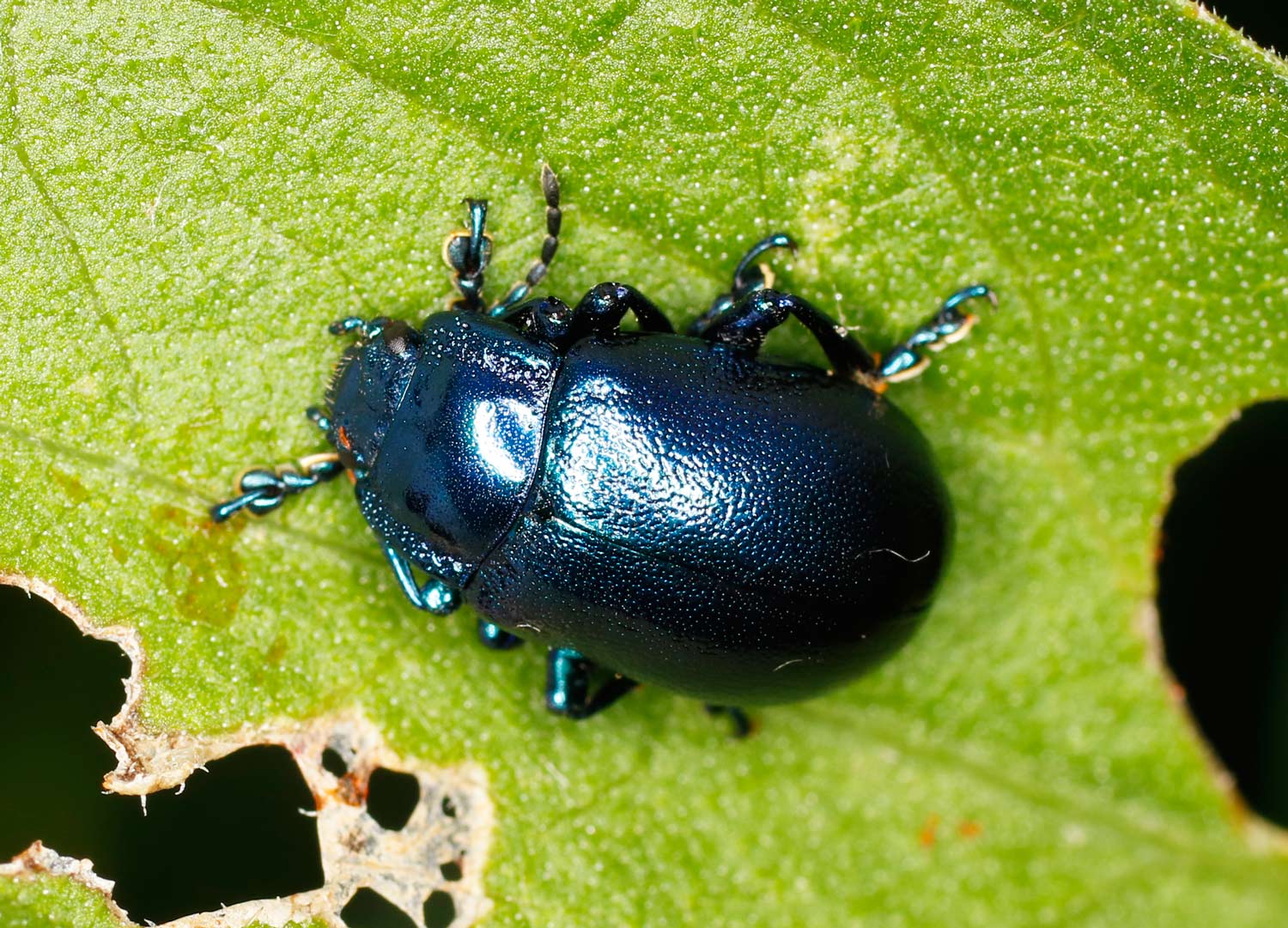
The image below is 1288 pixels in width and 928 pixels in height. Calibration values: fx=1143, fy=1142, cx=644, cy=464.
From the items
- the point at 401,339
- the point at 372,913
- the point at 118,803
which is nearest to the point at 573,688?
the point at 372,913

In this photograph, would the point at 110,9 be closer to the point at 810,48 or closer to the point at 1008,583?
the point at 810,48

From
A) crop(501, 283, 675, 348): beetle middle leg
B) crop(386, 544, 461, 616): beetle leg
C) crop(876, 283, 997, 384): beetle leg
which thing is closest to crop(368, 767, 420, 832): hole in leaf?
crop(386, 544, 461, 616): beetle leg

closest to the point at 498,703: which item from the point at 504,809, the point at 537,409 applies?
the point at 504,809

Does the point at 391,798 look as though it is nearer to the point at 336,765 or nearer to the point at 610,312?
the point at 336,765

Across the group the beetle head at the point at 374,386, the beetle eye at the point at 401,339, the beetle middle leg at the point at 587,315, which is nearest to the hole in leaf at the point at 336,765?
the beetle head at the point at 374,386

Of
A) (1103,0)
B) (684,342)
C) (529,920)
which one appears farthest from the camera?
(529,920)

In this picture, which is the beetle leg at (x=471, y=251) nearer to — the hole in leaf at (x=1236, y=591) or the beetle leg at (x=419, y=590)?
the beetle leg at (x=419, y=590)
